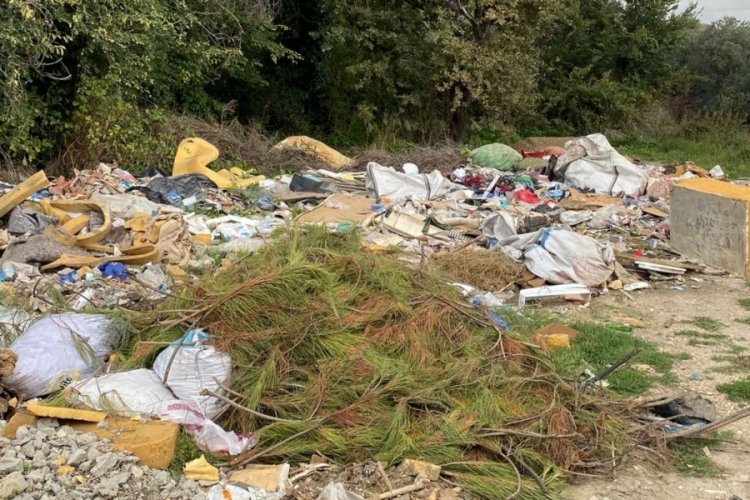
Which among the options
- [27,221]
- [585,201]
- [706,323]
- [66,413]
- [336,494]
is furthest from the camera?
[585,201]

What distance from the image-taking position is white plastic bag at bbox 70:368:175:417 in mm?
3814

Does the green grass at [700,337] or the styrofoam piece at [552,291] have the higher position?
the styrofoam piece at [552,291]

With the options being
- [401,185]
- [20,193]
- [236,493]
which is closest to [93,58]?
[20,193]

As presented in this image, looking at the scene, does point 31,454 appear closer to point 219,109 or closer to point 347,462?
point 347,462

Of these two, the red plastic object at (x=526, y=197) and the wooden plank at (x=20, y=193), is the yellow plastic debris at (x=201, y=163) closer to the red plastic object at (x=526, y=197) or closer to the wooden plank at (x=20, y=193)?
the wooden plank at (x=20, y=193)

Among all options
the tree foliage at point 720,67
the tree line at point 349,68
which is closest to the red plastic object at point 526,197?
the tree line at point 349,68

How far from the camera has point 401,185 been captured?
1102 cm

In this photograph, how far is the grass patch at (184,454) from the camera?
3.58 m

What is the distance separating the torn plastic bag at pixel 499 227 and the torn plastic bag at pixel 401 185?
2216mm

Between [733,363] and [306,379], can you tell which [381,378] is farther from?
[733,363]

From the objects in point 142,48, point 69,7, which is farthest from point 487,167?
point 69,7

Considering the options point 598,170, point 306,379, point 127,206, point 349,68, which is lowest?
point 598,170

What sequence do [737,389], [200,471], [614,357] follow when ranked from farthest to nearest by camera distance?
[614,357] → [737,389] → [200,471]

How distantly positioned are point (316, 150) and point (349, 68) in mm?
3719
